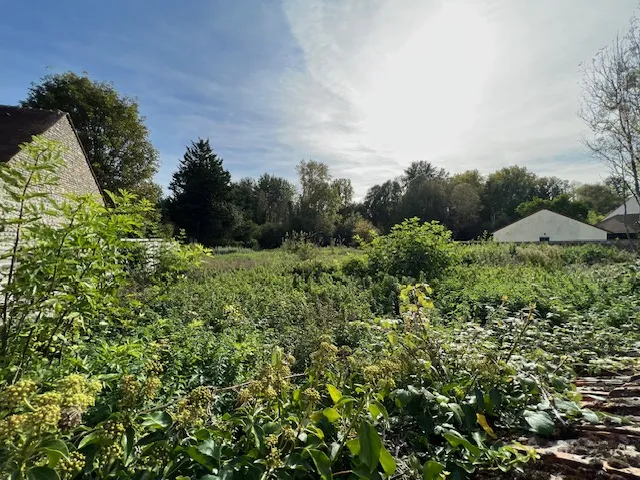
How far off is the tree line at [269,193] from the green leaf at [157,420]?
43.7 ft

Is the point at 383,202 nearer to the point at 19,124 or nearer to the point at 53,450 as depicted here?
the point at 19,124

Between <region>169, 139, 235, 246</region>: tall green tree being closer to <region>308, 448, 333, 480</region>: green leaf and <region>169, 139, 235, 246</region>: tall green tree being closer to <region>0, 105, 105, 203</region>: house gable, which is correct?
<region>0, 105, 105, 203</region>: house gable

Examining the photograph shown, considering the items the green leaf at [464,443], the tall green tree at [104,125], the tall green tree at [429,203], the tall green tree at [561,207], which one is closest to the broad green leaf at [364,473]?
the green leaf at [464,443]

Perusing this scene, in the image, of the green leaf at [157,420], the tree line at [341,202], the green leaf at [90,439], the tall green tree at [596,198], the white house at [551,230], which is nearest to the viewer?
the green leaf at [90,439]

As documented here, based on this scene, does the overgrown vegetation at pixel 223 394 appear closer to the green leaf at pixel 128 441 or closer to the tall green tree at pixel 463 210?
the green leaf at pixel 128 441

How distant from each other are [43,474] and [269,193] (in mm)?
36238

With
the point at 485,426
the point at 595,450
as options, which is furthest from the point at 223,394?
the point at 595,450

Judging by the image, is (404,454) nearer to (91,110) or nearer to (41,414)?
(41,414)

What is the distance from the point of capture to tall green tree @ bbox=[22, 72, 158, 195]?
1842 centimetres

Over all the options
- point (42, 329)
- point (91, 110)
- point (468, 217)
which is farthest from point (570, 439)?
point (468, 217)

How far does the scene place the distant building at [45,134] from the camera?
369 inches

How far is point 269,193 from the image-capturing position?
1423 inches

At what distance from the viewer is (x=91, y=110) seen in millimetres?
18562

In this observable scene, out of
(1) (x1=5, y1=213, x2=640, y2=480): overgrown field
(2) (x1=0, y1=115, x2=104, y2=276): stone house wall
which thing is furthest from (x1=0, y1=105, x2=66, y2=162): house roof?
(1) (x1=5, y1=213, x2=640, y2=480): overgrown field
